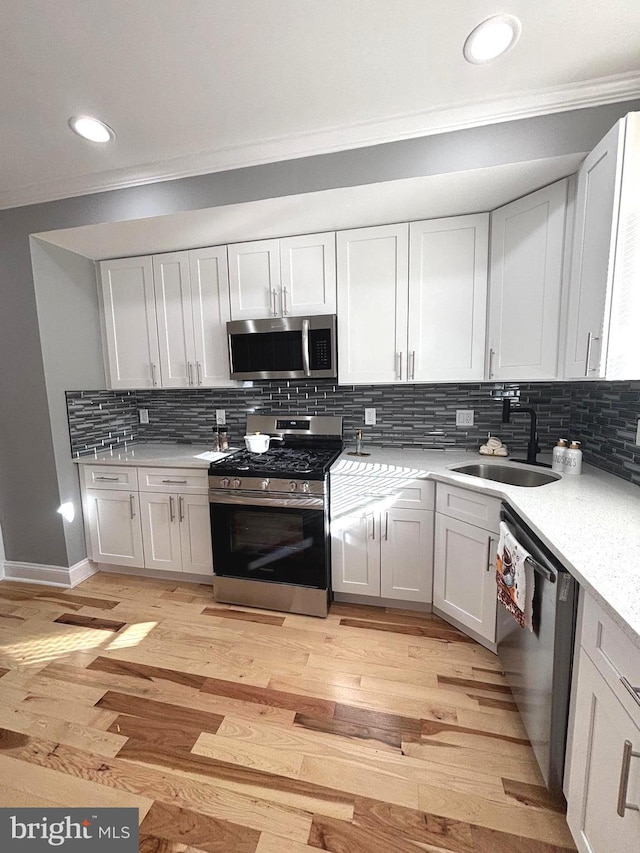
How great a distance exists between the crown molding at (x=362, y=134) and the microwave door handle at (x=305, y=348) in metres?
0.86

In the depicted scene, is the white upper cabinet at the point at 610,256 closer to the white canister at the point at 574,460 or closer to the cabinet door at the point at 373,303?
the white canister at the point at 574,460

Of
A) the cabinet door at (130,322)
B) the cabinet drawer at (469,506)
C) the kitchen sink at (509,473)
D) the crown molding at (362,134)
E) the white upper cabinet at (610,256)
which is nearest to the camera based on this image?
the white upper cabinet at (610,256)

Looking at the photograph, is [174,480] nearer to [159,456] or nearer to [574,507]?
[159,456]

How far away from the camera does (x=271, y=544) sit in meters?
2.18

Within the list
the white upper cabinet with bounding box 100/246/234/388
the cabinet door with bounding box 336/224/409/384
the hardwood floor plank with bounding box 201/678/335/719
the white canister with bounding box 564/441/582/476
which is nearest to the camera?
the hardwood floor plank with bounding box 201/678/335/719

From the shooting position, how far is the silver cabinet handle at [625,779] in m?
0.77

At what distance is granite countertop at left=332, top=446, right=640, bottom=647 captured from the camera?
88cm

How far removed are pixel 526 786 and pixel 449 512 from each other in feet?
3.46

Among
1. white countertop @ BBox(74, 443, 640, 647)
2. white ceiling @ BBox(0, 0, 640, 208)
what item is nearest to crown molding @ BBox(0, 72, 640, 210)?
white ceiling @ BBox(0, 0, 640, 208)

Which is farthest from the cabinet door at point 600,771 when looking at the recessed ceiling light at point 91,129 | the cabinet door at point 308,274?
the recessed ceiling light at point 91,129

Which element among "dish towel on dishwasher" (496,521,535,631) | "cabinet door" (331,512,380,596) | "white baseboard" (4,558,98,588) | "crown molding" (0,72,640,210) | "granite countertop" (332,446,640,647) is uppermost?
"crown molding" (0,72,640,210)

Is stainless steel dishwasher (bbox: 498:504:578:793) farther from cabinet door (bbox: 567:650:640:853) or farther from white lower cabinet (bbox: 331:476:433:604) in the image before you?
white lower cabinet (bbox: 331:476:433:604)

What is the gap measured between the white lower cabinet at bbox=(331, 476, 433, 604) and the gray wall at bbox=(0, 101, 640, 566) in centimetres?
160

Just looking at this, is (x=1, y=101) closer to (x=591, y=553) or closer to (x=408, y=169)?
(x=408, y=169)
